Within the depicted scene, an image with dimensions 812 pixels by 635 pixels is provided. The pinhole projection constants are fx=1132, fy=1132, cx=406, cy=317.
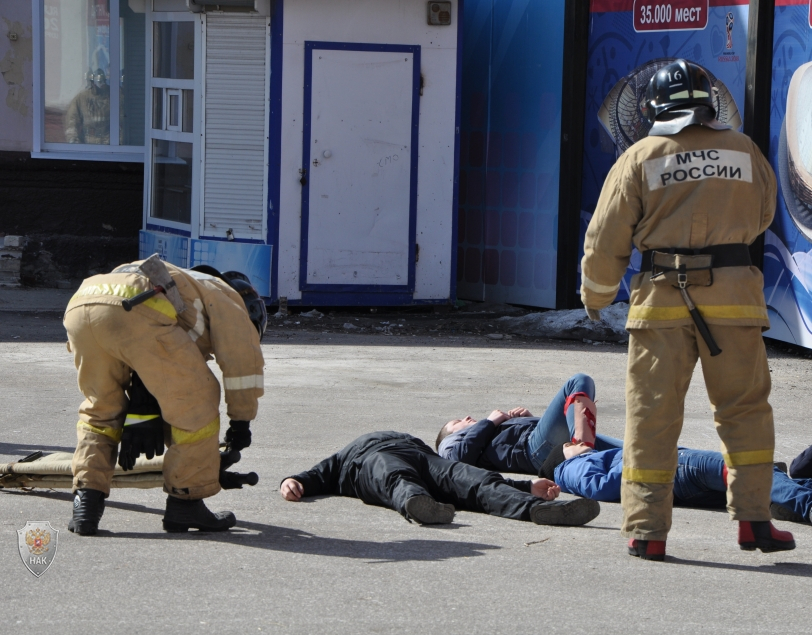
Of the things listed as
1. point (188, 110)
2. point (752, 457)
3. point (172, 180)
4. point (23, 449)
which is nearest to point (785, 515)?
point (752, 457)

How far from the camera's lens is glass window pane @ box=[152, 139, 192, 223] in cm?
1055

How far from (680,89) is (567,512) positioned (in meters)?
1.64

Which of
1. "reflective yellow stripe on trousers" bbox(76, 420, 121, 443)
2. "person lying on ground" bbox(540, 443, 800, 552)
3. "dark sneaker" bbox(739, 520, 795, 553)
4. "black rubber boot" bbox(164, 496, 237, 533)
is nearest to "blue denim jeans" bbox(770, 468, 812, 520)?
"person lying on ground" bbox(540, 443, 800, 552)

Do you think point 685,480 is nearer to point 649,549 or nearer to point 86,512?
point 649,549

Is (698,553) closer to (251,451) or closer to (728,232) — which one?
(728,232)

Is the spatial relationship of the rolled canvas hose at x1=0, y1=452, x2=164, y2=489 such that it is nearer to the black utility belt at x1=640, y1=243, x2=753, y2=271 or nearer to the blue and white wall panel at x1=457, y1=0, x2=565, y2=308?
the black utility belt at x1=640, y1=243, x2=753, y2=271

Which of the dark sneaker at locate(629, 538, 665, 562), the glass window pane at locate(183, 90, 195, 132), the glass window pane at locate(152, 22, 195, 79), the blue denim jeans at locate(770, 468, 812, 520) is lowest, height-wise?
the dark sneaker at locate(629, 538, 665, 562)

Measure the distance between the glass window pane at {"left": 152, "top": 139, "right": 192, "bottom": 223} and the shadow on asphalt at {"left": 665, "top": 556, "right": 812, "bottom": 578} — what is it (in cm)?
740

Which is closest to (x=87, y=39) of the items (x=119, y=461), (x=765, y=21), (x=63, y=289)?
(x=63, y=289)

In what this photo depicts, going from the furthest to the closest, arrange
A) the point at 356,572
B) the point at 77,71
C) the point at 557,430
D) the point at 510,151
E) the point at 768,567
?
the point at 77,71
the point at 510,151
the point at 557,430
the point at 768,567
the point at 356,572

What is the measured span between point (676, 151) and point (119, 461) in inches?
90.6

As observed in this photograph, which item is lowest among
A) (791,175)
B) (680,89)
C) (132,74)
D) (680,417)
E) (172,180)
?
(680,417)

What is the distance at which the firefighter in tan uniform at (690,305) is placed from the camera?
3.93 m

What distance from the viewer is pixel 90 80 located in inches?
467
